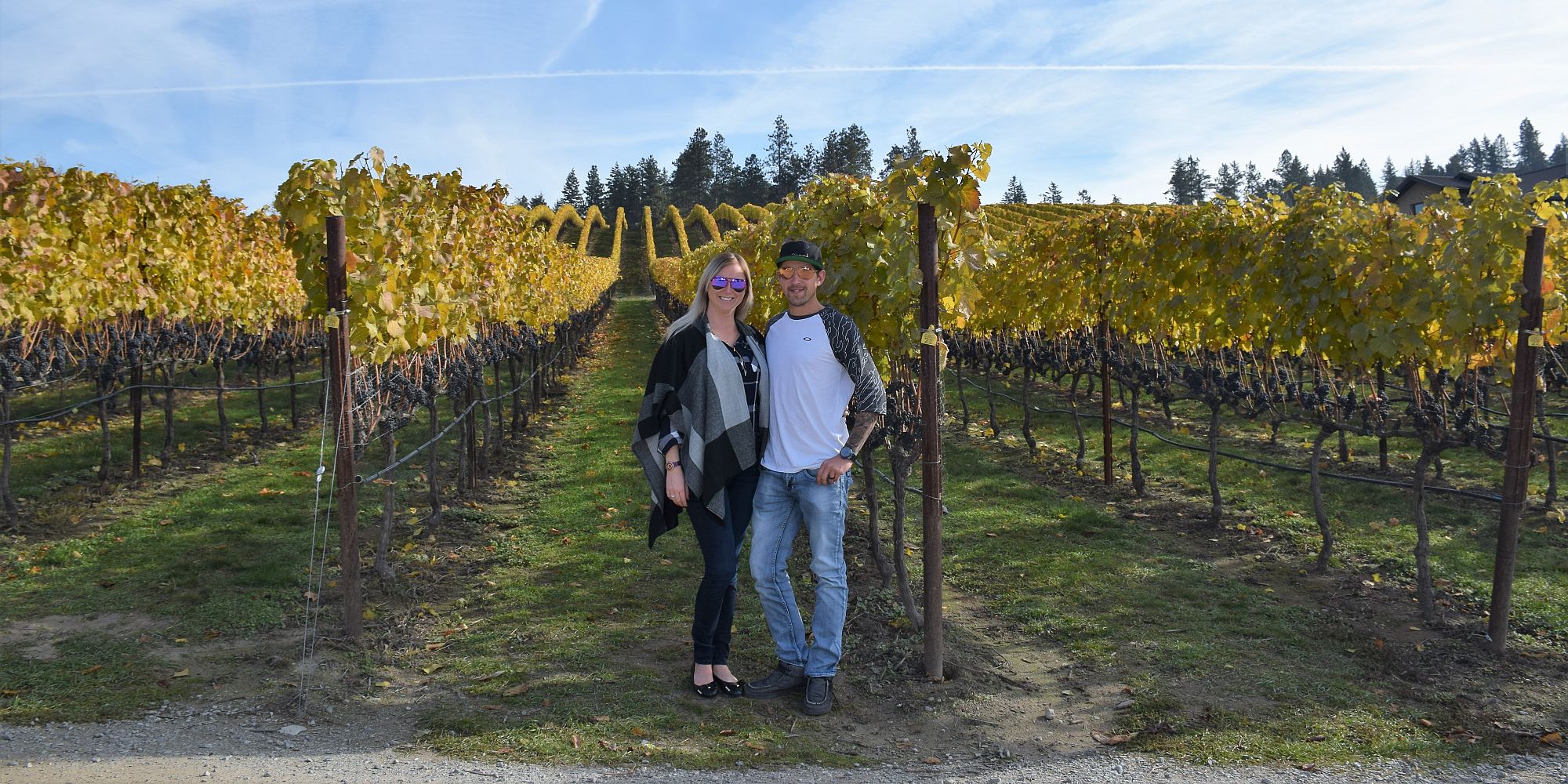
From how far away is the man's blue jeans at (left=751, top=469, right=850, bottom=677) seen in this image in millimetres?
3592

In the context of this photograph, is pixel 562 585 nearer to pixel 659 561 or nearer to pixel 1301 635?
pixel 659 561

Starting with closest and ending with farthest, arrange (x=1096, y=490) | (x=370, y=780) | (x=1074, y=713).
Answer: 1. (x=370, y=780)
2. (x=1074, y=713)
3. (x=1096, y=490)

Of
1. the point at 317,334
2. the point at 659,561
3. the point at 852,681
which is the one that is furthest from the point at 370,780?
the point at 317,334

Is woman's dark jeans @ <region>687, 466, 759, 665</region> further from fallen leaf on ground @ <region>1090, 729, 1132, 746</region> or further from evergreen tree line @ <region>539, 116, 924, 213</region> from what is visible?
evergreen tree line @ <region>539, 116, 924, 213</region>

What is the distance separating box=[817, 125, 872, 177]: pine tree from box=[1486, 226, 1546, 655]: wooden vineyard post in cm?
6382

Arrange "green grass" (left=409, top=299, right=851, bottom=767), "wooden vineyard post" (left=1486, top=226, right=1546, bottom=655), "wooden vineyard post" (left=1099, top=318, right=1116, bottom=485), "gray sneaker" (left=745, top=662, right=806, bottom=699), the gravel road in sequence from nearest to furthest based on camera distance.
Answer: the gravel road, "green grass" (left=409, top=299, right=851, bottom=767), "gray sneaker" (left=745, top=662, right=806, bottom=699), "wooden vineyard post" (left=1486, top=226, right=1546, bottom=655), "wooden vineyard post" (left=1099, top=318, right=1116, bottom=485)

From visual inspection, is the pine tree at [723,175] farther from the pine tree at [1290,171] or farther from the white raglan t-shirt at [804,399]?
the white raglan t-shirt at [804,399]

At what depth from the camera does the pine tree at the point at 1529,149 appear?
10281cm

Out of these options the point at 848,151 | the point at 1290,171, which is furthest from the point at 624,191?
the point at 1290,171

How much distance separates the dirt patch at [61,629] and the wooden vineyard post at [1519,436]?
659 cm

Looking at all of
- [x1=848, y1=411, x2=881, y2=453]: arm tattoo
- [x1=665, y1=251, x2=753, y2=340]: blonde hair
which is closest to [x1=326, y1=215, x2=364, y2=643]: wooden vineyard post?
[x1=665, y1=251, x2=753, y2=340]: blonde hair

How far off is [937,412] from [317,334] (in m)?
13.0

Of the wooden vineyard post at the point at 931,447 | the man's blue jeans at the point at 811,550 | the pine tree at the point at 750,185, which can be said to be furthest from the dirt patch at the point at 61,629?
the pine tree at the point at 750,185

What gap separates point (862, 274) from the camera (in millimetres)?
4758
